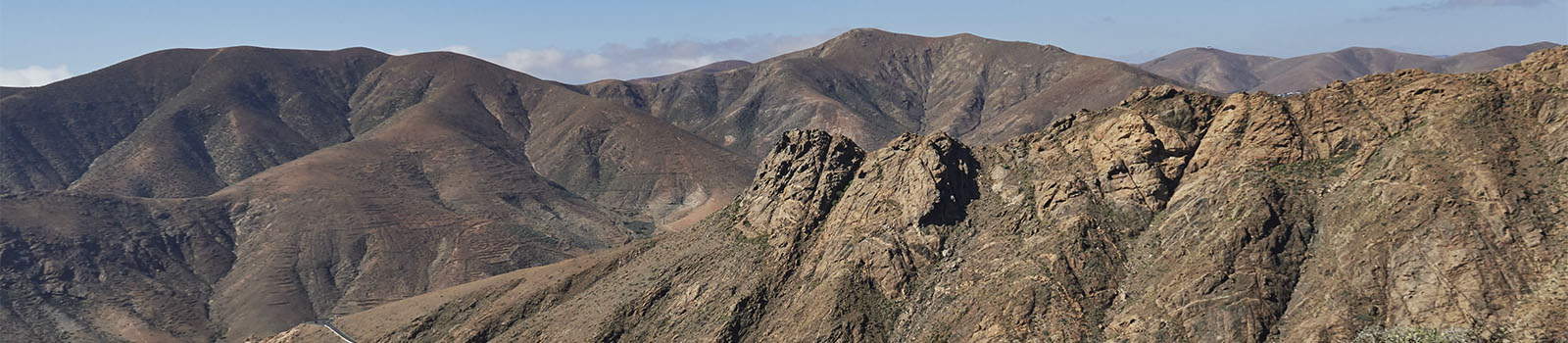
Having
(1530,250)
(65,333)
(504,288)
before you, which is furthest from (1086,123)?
(65,333)

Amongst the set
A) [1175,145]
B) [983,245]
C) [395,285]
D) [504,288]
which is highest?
[1175,145]

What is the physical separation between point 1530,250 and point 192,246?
165058 millimetres

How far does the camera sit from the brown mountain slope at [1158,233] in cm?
5228

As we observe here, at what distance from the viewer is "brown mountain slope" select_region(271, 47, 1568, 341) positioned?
5228cm

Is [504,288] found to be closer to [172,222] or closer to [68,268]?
[68,268]

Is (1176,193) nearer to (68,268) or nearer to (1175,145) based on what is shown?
(1175,145)

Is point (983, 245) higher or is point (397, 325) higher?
point (983, 245)

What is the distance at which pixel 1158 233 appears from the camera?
61.8 metres

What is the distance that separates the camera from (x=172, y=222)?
6225 inches

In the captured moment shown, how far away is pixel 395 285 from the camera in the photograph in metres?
142

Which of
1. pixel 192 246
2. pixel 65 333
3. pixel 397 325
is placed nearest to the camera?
pixel 397 325

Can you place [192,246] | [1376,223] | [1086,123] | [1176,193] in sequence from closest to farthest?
[1376,223]
[1176,193]
[1086,123]
[192,246]

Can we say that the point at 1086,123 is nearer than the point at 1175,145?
No

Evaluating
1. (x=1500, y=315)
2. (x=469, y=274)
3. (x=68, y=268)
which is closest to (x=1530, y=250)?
(x=1500, y=315)
